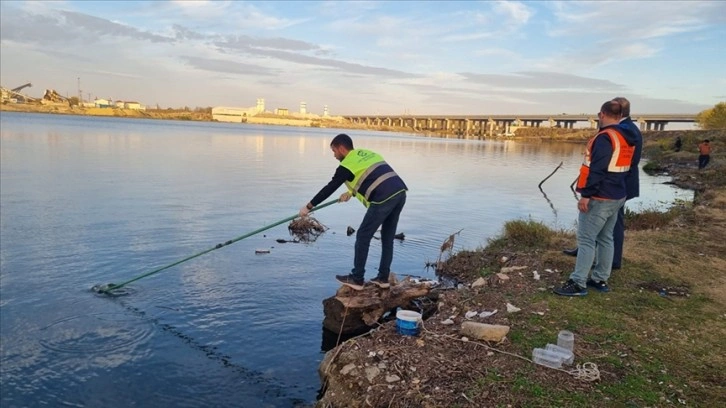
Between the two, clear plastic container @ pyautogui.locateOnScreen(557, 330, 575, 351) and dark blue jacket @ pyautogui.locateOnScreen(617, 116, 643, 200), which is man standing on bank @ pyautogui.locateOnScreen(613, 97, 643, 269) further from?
clear plastic container @ pyautogui.locateOnScreen(557, 330, 575, 351)

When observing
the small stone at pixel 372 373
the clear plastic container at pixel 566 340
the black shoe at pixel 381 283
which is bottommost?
the small stone at pixel 372 373

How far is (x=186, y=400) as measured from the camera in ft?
19.2

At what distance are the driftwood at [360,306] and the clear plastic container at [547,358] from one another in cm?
300

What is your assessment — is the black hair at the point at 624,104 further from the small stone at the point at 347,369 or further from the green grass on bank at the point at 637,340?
the small stone at the point at 347,369

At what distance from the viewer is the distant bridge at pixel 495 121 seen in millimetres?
112750

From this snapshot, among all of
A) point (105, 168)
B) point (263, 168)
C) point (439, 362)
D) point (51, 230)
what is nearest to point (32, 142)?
point (105, 168)

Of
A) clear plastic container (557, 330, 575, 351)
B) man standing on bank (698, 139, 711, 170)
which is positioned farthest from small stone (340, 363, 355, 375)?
man standing on bank (698, 139, 711, 170)

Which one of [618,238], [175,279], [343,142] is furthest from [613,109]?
[175,279]

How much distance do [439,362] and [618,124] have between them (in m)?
3.88

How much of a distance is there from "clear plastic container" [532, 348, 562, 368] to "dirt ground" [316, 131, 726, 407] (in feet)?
0.20

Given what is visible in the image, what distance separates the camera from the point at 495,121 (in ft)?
543

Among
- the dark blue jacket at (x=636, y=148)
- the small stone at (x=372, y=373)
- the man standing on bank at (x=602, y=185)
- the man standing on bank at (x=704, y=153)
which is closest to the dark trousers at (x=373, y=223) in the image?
the small stone at (x=372, y=373)

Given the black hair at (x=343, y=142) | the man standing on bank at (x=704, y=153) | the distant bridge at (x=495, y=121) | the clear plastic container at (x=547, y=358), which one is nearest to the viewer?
the clear plastic container at (x=547, y=358)

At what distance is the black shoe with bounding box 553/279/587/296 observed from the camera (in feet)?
22.2
